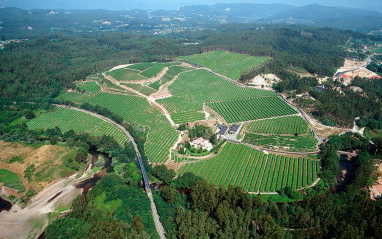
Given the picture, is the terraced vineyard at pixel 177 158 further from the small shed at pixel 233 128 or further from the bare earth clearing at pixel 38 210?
the bare earth clearing at pixel 38 210

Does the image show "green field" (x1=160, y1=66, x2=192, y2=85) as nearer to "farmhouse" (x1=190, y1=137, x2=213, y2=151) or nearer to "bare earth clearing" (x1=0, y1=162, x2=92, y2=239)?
"farmhouse" (x1=190, y1=137, x2=213, y2=151)

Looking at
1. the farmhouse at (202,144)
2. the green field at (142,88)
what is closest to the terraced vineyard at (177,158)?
the farmhouse at (202,144)

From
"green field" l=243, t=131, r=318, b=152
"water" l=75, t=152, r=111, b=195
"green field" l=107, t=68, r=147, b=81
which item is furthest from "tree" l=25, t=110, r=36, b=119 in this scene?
"green field" l=243, t=131, r=318, b=152

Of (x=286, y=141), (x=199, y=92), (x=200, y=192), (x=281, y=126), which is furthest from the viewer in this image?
(x=199, y=92)

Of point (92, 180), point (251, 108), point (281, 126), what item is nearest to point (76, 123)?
point (92, 180)

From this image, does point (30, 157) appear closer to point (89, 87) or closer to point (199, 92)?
point (89, 87)
